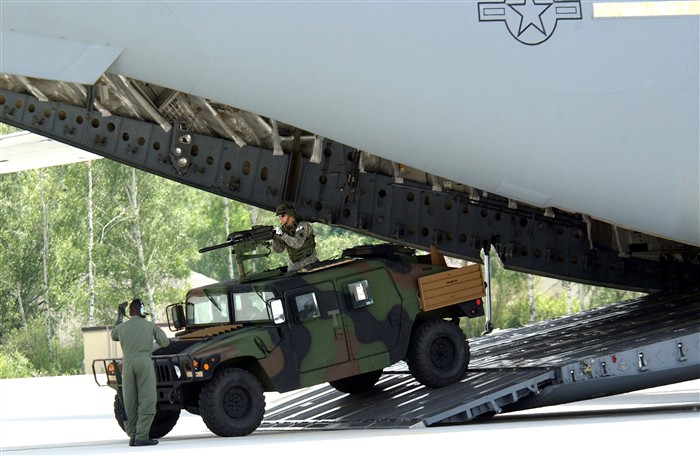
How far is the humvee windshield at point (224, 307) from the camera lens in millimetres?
11680

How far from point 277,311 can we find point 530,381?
8.23 feet

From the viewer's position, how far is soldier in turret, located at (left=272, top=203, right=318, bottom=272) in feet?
40.9

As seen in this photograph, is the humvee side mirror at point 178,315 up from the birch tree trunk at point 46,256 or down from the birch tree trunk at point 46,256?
down

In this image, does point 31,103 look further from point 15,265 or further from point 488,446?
point 15,265

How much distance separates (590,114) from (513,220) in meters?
3.33

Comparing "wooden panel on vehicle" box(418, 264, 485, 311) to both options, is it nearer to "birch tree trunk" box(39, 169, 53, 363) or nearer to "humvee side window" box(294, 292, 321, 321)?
"humvee side window" box(294, 292, 321, 321)

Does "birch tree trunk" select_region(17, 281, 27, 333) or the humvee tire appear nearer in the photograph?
the humvee tire

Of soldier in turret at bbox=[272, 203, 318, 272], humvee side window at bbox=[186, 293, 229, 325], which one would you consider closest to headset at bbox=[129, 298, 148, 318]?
humvee side window at bbox=[186, 293, 229, 325]

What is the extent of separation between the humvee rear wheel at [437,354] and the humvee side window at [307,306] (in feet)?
3.70

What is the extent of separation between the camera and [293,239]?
12523 millimetres

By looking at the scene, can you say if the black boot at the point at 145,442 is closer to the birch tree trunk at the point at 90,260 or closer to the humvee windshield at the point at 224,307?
the humvee windshield at the point at 224,307

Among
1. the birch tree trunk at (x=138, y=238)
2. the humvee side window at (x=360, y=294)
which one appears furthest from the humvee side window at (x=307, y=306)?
the birch tree trunk at (x=138, y=238)

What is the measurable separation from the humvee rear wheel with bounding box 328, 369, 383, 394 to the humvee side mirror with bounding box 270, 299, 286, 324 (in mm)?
2098

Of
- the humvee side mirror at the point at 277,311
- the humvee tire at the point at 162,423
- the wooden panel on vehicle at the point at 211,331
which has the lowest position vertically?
the humvee tire at the point at 162,423
